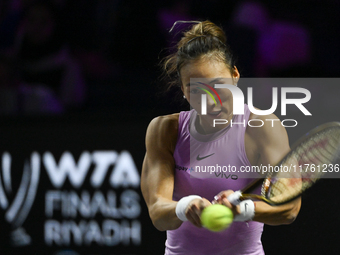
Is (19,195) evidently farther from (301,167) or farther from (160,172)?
(301,167)

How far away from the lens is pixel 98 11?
159 inches

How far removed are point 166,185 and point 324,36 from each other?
2.76m

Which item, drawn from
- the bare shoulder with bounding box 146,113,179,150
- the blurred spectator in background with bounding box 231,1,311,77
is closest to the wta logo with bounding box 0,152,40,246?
the bare shoulder with bounding box 146,113,179,150

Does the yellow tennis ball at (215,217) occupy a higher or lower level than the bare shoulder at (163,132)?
lower

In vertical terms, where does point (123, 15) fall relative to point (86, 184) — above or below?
Answer: above

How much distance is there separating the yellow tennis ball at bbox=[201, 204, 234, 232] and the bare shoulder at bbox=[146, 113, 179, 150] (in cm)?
42

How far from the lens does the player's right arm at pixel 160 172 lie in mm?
1647

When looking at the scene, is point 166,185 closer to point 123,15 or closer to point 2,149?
point 2,149

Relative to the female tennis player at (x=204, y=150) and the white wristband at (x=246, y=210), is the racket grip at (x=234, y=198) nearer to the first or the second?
the white wristband at (x=246, y=210)

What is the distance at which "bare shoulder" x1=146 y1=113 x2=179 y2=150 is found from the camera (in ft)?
5.90

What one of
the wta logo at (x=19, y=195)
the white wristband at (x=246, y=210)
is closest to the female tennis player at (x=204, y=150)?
the white wristband at (x=246, y=210)

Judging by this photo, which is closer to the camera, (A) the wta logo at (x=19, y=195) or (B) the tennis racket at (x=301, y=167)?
(B) the tennis racket at (x=301, y=167)

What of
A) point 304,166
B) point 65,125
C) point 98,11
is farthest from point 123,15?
point 304,166

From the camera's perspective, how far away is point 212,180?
1.71 metres
